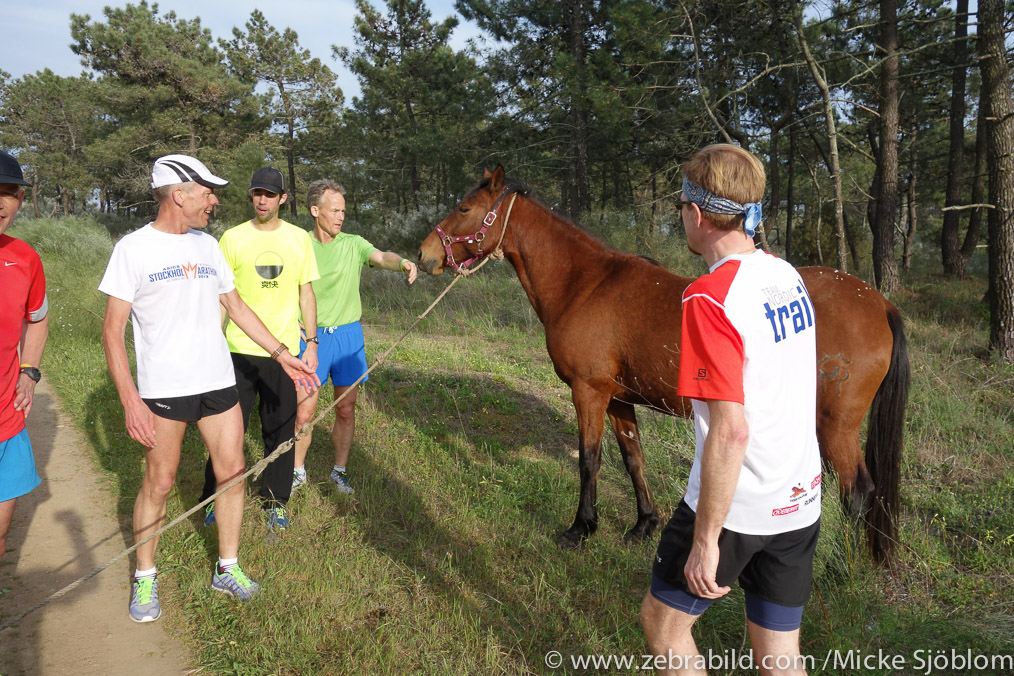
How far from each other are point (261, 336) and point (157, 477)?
2.93ft

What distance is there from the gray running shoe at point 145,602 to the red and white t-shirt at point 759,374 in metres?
2.95

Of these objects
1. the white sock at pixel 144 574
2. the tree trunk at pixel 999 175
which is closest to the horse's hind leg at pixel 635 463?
the white sock at pixel 144 574

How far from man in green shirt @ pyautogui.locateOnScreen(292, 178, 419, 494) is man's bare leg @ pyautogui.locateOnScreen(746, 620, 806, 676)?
3.32m

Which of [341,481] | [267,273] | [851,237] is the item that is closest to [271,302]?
[267,273]

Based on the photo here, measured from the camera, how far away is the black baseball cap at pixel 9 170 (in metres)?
2.46

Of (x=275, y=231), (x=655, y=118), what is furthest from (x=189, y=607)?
(x=655, y=118)

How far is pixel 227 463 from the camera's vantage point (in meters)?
3.17

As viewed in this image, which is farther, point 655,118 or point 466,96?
point 466,96

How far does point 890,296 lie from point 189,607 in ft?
36.9

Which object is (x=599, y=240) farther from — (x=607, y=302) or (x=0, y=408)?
(x=0, y=408)

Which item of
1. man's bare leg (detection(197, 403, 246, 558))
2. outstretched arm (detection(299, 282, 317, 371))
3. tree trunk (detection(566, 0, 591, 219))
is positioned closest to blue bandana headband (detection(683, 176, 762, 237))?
man's bare leg (detection(197, 403, 246, 558))

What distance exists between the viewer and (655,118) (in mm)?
13625

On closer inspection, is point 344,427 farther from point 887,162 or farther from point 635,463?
point 887,162

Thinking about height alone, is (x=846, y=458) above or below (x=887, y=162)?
below
